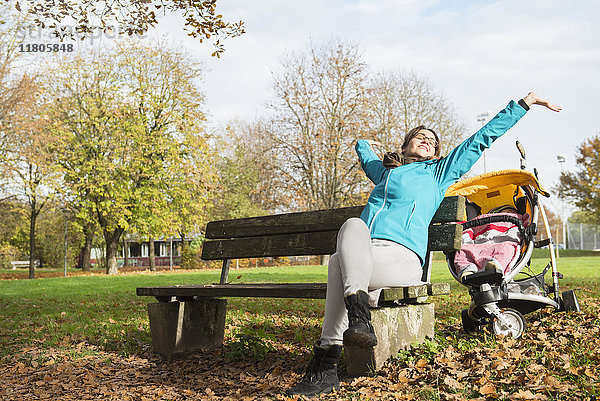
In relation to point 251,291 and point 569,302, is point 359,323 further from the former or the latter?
point 569,302

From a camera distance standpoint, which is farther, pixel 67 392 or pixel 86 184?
pixel 86 184

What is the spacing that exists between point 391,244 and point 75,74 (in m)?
26.2

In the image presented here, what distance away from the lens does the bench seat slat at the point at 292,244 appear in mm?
3959

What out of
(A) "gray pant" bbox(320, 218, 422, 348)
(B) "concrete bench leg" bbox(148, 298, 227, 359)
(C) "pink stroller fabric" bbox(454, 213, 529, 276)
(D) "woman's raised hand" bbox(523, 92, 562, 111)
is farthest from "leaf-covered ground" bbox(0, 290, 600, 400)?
(D) "woman's raised hand" bbox(523, 92, 562, 111)

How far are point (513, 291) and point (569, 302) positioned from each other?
83cm

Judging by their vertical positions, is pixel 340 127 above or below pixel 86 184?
above

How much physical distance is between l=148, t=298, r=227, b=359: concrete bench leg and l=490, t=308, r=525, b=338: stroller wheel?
2624 millimetres

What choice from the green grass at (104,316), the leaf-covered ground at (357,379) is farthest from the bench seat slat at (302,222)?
the green grass at (104,316)

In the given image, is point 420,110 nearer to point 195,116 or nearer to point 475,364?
point 195,116

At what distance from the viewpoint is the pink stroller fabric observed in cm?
447

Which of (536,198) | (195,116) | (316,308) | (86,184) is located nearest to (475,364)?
(536,198)

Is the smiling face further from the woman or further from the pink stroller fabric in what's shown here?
the pink stroller fabric

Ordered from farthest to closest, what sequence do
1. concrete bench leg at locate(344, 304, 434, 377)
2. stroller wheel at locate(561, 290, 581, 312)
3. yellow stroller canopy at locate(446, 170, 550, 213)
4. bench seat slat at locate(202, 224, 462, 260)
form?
1. stroller wheel at locate(561, 290, 581, 312)
2. yellow stroller canopy at locate(446, 170, 550, 213)
3. bench seat slat at locate(202, 224, 462, 260)
4. concrete bench leg at locate(344, 304, 434, 377)

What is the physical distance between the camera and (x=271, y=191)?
31.4 meters
